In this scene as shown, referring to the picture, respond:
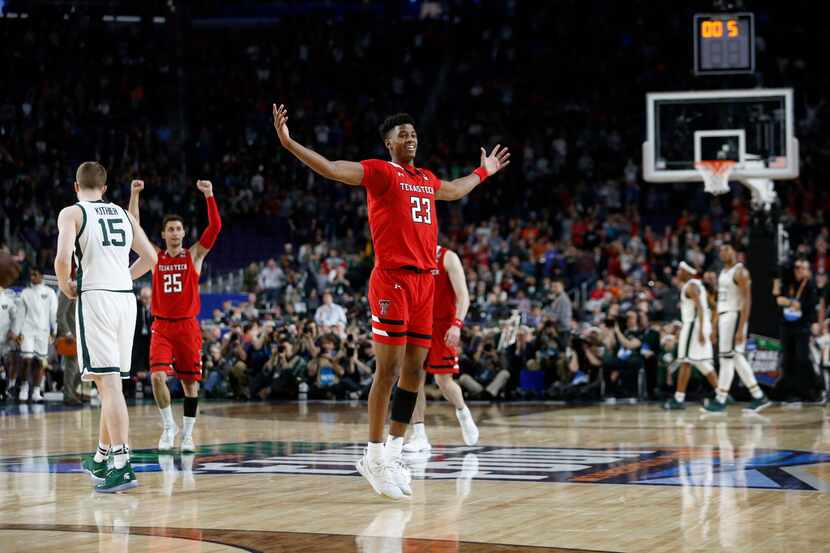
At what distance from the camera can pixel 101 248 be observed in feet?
27.2

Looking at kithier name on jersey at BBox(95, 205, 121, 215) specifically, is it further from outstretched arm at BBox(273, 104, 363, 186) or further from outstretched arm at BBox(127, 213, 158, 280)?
outstretched arm at BBox(273, 104, 363, 186)

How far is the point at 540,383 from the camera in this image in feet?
61.9

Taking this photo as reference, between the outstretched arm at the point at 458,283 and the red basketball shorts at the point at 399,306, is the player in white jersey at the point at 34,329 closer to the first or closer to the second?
the outstretched arm at the point at 458,283

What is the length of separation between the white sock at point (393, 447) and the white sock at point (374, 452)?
0.15 feet

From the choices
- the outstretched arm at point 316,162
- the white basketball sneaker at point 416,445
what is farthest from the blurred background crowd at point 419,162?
the outstretched arm at point 316,162

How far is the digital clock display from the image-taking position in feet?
58.9

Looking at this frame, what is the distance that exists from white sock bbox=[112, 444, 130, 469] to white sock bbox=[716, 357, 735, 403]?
9.33 meters

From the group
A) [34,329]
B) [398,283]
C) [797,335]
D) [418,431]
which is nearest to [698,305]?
[797,335]

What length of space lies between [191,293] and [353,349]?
28.0 feet

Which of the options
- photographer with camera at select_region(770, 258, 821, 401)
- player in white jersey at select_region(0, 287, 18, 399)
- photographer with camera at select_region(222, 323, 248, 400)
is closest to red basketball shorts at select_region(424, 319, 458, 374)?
photographer with camera at select_region(770, 258, 821, 401)

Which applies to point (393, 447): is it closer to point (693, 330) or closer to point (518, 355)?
point (693, 330)

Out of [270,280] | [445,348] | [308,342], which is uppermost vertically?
[270,280]

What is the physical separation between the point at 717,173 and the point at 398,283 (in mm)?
11341

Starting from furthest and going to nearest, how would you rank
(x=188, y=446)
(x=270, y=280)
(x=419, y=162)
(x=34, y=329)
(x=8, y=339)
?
(x=419, y=162), (x=270, y=280), (x=8, y=339), (x=34, y=329), (x=188, y=446)
